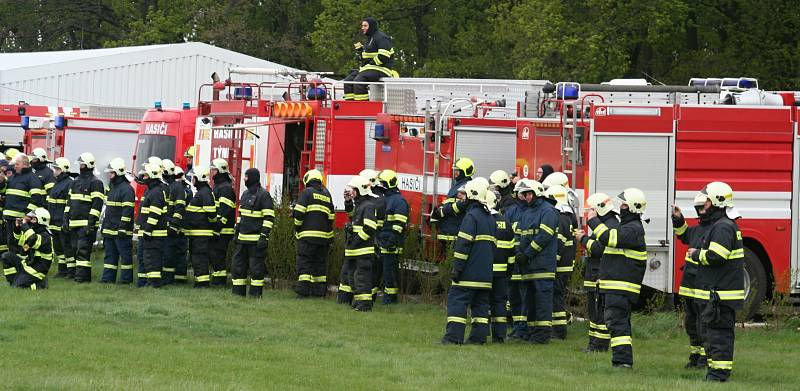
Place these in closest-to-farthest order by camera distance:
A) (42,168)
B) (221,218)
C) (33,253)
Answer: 1. (33,253)
2. (221,218)
3. (42,168)

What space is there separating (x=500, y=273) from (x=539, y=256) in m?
0.43

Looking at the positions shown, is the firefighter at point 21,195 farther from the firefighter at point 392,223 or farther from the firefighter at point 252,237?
the firefighter at point 392,223

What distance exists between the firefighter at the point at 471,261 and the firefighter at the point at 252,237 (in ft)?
12.4

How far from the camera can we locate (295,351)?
11773mm

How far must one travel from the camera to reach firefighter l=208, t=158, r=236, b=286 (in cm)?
1681

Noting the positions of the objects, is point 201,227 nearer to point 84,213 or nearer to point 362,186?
point 84,213

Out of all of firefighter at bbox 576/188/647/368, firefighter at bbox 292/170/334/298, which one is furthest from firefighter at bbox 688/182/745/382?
firefighter at bbox 292/170/334/298

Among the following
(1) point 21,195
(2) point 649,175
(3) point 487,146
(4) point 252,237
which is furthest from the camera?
(1) point 21,195

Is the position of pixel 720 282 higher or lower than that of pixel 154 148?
lower

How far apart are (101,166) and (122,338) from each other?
11.8m

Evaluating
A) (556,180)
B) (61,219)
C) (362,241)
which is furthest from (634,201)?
(61,219)

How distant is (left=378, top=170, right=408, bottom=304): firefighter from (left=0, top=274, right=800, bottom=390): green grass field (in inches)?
23.7

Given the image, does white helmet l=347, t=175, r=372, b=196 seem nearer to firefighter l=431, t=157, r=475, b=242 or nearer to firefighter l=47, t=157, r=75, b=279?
firefighter l=431, t=157, r=475, b=242

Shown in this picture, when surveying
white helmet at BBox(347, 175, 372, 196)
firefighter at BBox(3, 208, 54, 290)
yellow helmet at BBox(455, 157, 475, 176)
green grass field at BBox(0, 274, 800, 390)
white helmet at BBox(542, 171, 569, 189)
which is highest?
yellow helmet at BBox(455, 157, 475, 176)
